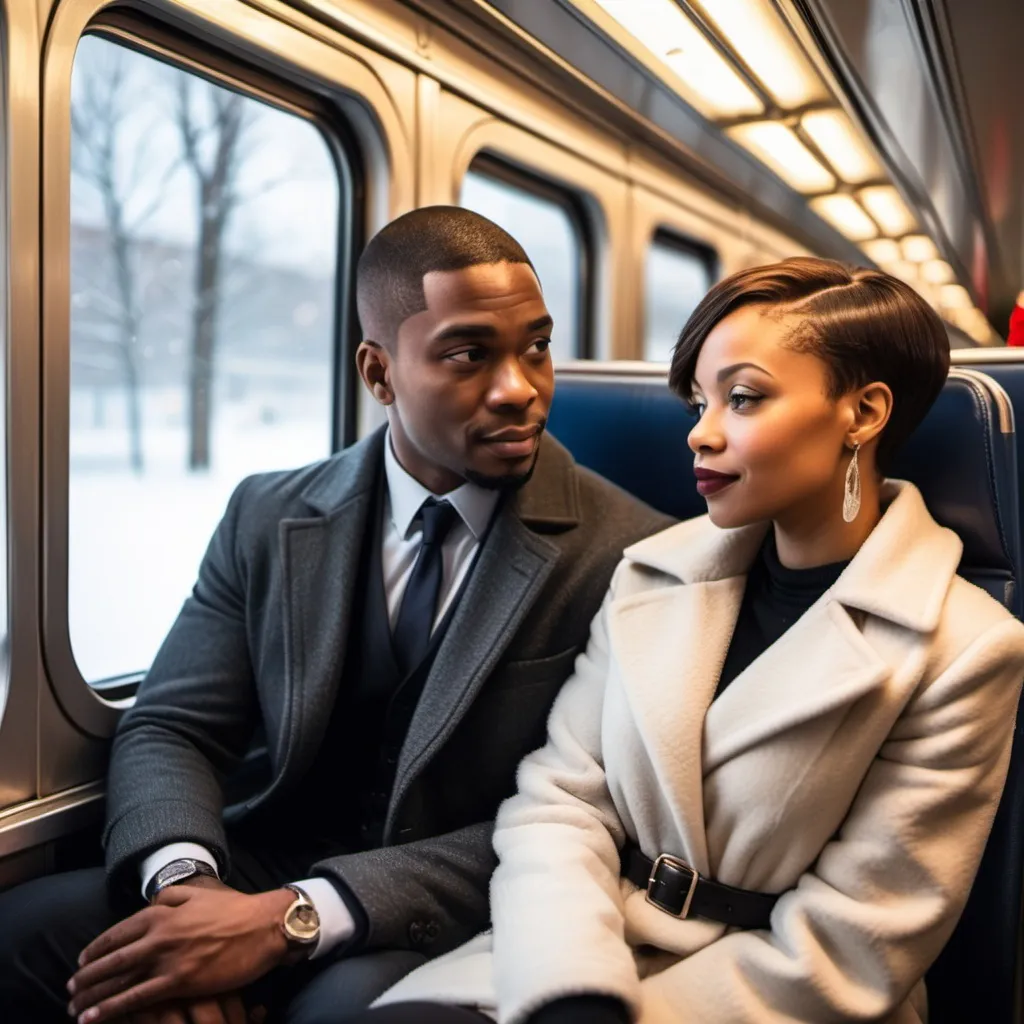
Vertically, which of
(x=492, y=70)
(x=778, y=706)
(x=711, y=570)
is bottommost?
(x=778, y=706)

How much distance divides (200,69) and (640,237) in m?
2.00

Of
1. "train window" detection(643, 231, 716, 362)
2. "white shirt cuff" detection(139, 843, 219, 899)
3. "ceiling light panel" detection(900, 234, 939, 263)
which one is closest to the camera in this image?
"white shirt cuff" detection(139, 843, 219, 899)

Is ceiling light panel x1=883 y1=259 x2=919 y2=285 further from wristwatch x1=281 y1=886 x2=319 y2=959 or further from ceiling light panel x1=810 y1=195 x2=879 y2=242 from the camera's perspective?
wristwatch x1=281 y1=886 x2=319 y2=959

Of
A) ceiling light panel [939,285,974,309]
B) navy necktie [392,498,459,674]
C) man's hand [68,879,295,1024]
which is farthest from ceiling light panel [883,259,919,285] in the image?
man's hand [68,879,295,1024]

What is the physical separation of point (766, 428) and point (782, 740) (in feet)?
1.40

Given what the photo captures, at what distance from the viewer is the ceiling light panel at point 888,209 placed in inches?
173

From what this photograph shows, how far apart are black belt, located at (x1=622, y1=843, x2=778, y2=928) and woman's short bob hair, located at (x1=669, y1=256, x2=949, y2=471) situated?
0.66m

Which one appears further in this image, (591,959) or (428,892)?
(428,892)

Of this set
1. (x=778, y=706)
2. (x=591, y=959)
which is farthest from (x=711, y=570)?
(x=591, y=959)

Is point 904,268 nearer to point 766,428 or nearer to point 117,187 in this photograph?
point 117,187

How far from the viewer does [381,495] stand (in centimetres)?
202

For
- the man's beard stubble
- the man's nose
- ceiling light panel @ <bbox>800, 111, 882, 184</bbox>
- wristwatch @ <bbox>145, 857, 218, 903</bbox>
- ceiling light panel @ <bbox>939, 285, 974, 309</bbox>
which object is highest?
ceiling light panel @ <bbox>939, 285, 974, 309</bbox>

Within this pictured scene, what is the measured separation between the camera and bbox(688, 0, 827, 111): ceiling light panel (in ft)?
7.82

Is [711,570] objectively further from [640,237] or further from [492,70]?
[640,237]
